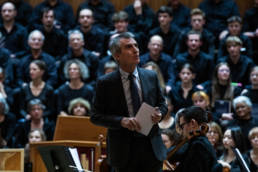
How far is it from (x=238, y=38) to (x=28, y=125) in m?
2.50

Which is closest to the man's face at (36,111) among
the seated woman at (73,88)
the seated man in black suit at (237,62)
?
the seated woman at (73,88)

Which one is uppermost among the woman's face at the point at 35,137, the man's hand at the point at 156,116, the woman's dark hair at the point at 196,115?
the man's hand at the point at 156,116

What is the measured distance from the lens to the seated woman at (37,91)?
5.77 m

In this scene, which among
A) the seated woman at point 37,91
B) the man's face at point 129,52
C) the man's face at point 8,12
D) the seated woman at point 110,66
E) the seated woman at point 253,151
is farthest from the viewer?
the man's face at point 8,12

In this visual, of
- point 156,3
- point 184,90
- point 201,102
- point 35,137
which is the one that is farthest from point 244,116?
point 156,3

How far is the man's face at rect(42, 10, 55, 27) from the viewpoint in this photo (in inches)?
258

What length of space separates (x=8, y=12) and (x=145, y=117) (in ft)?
15.0

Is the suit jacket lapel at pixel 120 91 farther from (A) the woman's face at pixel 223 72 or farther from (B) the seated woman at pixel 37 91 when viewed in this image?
(B) the seated woman at pixel 37 91

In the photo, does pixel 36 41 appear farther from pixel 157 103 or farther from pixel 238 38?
pixel 157 103

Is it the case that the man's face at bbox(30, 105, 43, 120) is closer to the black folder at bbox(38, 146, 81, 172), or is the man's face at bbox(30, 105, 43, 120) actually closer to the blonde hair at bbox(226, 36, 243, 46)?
the blonde hair at bbox(226, 36, 243, 46)

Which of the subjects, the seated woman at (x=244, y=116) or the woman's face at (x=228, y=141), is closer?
the woman's face at (x=228, y=141)

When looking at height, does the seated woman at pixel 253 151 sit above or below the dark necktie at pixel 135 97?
below

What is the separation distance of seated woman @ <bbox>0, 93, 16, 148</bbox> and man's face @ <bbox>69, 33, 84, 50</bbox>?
1.11m

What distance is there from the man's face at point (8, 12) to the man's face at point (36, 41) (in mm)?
634
